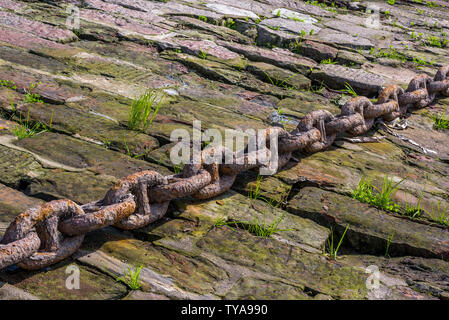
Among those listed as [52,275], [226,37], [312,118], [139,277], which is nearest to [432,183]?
[312,118]

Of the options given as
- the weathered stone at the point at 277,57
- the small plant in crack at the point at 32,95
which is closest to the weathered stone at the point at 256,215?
the small plant in crack at the point at 32,95

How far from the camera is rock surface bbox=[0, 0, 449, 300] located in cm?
204

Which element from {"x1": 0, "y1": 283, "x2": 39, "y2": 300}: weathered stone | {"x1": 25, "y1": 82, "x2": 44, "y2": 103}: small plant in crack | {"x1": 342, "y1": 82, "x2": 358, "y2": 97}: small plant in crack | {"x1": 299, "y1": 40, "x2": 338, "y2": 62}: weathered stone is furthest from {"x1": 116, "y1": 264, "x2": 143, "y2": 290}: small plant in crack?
{"x1": 299, "y1": 40, "x2": 338, "y2": 62}: weathered stone

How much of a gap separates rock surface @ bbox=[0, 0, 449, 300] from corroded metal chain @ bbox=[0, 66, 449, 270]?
8 centimetres

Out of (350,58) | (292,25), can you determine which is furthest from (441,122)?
(292,25)

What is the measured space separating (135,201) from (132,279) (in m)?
0.42

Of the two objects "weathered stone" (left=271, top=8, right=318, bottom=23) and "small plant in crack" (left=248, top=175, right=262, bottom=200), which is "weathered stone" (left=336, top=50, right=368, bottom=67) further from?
"small plant in crack" (left=248, top=175, right=262, bottom=200)

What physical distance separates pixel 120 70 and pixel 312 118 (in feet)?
6.02

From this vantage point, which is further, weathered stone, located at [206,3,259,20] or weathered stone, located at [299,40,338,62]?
weathered stone, located at [206,3,259,20]

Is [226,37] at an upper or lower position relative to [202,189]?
upper

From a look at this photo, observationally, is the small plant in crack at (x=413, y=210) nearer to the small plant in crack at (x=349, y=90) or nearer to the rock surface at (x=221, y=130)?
the rock surface at (x=221, y=130)
